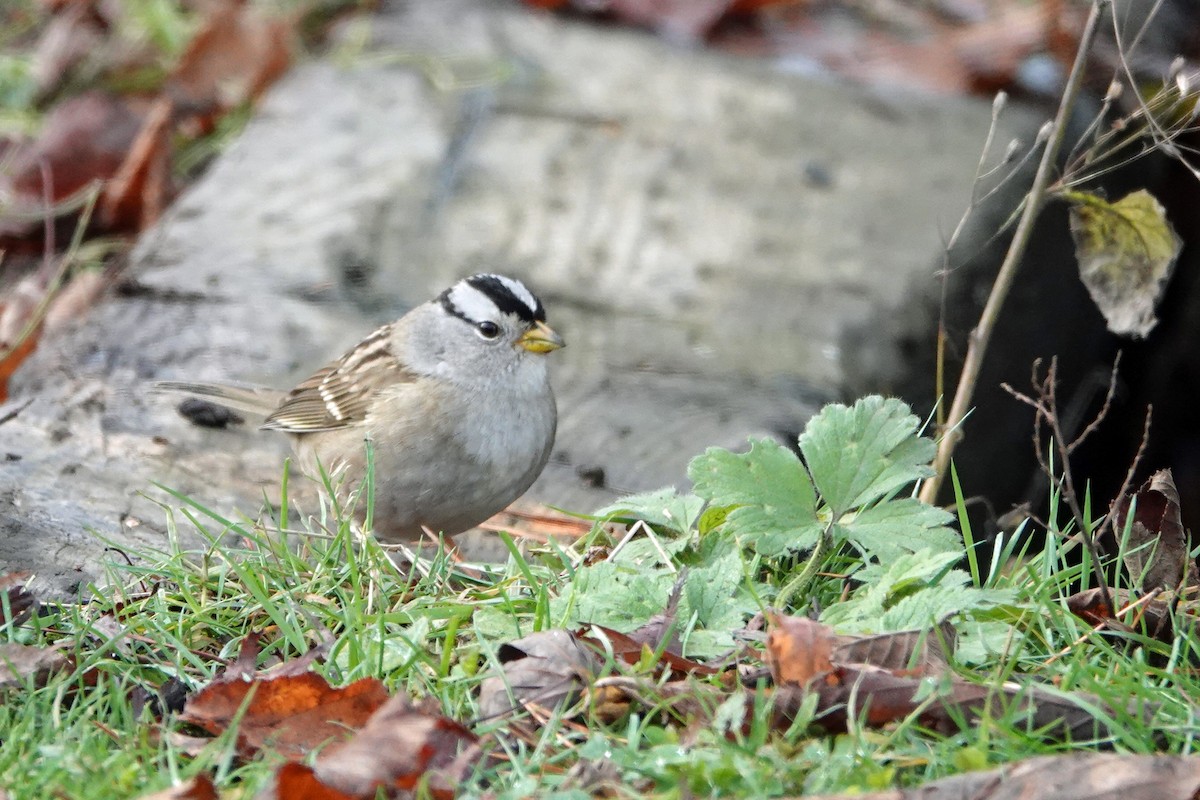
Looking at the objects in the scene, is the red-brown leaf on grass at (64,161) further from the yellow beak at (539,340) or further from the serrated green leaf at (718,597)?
the serrated green leaf at (718,597)

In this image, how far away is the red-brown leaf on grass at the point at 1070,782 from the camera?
6.93ft

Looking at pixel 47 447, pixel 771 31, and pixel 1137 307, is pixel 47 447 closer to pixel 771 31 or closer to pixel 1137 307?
pixel 1137 307

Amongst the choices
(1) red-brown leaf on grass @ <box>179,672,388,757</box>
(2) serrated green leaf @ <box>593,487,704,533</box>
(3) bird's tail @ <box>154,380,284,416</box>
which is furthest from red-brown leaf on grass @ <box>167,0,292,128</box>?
(1) red-brown leaf on grass @ <box>179,672,388,757</box>

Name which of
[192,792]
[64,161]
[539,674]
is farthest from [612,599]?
[64,161]

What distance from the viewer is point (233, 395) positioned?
4258 mm

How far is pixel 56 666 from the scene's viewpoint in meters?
2.57

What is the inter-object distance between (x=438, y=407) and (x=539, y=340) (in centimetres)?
35

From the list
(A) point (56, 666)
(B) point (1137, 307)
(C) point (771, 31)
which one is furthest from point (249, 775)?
(C) point (771, 31)

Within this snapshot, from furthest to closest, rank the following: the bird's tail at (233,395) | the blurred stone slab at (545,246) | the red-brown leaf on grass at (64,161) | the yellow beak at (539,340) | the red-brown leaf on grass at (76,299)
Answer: the red-brown leaf on grass at (64,161)
the red-brown leaf on grass at (76,299)
the bird's tail at (233,395)
the blurred stone slab at (545,246)
the yellow beak at (539,340)

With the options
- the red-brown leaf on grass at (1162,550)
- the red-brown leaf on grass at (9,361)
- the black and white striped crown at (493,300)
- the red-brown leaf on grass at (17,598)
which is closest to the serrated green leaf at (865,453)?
the red-brown leaf on grass at (1162,550)

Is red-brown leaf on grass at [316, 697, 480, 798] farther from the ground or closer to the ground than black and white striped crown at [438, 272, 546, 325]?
farther from the ground

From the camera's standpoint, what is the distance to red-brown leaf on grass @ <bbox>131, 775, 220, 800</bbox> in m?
2.13

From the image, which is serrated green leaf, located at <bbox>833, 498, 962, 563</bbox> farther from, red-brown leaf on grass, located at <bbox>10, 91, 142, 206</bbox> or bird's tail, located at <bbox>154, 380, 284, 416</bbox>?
red-brown leaf on grass, located at <bbox>10, 91, 142, 206</bbox>

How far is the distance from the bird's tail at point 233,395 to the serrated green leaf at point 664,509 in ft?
5.24
